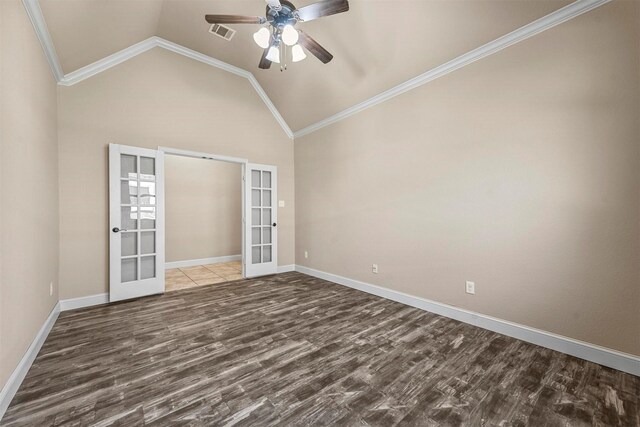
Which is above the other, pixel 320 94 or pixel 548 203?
pixel 320 94

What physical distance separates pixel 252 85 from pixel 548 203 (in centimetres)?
480

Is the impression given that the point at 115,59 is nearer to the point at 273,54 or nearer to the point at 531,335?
the point at 273,54

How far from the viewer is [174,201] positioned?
5.81 m

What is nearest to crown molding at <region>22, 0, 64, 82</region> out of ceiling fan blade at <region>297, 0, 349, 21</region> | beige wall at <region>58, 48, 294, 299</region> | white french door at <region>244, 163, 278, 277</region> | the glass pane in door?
beige wall at <region>58, 48, 294, 299</region>

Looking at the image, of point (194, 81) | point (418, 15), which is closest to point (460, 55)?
point (418, 15)

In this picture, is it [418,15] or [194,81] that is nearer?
[418,15]

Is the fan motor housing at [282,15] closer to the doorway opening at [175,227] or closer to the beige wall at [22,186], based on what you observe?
the beige wall at [22,186]

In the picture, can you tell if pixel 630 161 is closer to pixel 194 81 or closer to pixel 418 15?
pixel 418 15

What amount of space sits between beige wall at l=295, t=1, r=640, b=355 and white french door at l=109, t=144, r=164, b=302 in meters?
→ 3.20

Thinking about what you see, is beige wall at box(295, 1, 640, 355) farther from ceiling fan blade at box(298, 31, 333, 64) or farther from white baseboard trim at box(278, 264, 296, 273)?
white baseboard trim at box(278, 264, 296, 273)

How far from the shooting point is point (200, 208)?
20.2ft

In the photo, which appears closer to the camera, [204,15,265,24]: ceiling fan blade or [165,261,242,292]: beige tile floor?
[204,15,265,24]: ceiling fan blade

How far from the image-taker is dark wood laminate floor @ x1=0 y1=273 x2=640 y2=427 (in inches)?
61.7

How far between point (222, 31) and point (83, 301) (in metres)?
4.11
